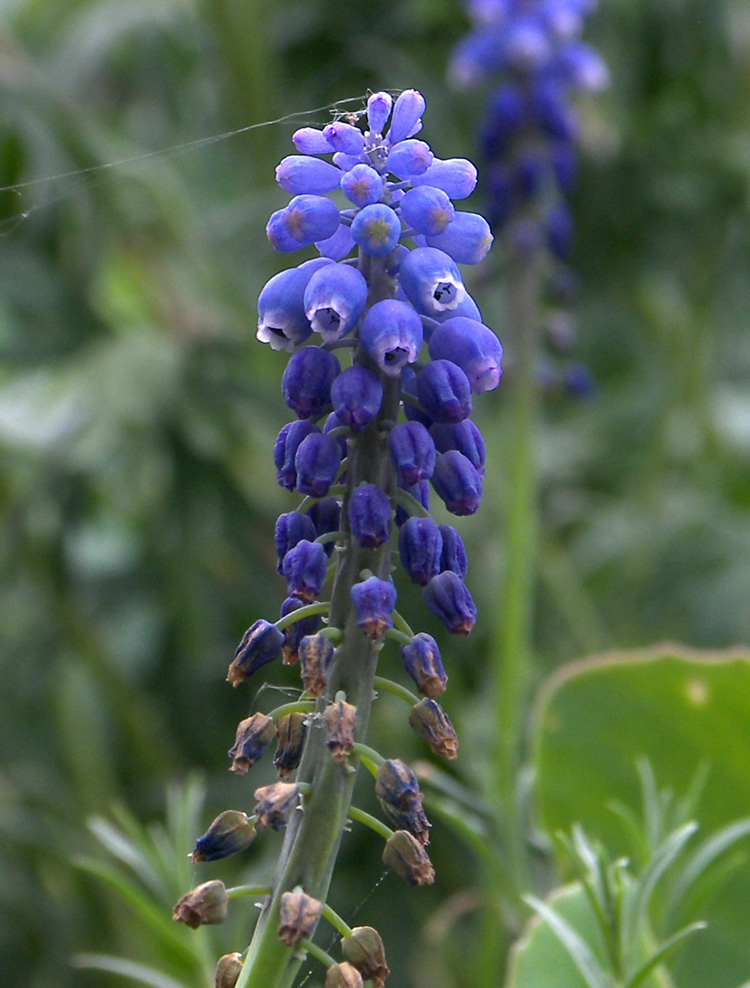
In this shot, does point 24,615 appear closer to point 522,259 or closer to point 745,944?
point 522,259

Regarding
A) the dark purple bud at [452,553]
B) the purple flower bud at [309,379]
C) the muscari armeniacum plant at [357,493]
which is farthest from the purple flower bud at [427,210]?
the dark purple bud at [452,553]

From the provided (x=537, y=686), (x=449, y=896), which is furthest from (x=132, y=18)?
(x=449, y=896)

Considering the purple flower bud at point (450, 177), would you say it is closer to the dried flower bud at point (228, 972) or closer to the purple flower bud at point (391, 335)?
the purple flower bud at point (391, 335)

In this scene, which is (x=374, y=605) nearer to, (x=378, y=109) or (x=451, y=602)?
(x=451, y=602)

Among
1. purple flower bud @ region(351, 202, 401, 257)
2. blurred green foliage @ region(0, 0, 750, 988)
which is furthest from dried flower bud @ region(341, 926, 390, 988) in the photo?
blurred green foliage @ region(0, 0, 750, 988)

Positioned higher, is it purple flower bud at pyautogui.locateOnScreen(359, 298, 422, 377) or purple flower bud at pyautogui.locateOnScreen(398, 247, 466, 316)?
purple flower bud at pyautogui.locateOnScreen(398, 247, 466, 316)

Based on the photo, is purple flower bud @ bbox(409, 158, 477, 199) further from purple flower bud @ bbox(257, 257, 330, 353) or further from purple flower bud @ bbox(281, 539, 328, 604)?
purple flower bud @ bbox(281, 539, 328, 604)

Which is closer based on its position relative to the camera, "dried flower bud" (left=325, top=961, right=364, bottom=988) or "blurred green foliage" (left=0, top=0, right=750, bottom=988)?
"dried flower bud" (left=325, top=961, right=364, bottom=988)
